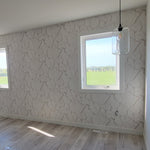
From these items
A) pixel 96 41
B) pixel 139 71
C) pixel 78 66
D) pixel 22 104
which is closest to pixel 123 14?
pixel 96 41

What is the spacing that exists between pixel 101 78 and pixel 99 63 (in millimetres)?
338

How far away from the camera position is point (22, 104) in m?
3.28

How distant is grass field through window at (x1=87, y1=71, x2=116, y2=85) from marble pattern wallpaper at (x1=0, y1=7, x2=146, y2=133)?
0.25 m

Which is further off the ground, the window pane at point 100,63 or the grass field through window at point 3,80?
the window pane at point 100,63

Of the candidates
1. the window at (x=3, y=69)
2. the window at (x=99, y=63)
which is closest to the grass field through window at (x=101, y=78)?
the window at (x=99, y=63)

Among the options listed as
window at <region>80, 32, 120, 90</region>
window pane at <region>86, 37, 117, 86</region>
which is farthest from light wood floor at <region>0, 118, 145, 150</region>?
window pane at <region>86, 37, 117, 86</region>

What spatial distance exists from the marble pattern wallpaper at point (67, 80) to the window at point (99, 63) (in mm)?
153

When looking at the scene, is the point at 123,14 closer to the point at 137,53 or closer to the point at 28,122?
the point at 137,53

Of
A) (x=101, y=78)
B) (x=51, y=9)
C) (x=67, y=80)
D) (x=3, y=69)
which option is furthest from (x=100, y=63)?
(x=3, y=69)

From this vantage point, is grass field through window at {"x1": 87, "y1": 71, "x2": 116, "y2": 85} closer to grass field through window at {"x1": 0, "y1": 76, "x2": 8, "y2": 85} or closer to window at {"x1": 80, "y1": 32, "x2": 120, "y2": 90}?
window at {"x1": 80, "y1": 32, "x2": 120, "y2": 90}

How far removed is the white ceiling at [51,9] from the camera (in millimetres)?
1795

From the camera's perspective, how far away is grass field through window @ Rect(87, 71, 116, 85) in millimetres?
2467

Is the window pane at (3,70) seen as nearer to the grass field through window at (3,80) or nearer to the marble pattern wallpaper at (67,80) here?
the grass field through window at (3,80)

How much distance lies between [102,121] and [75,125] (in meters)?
0.65
